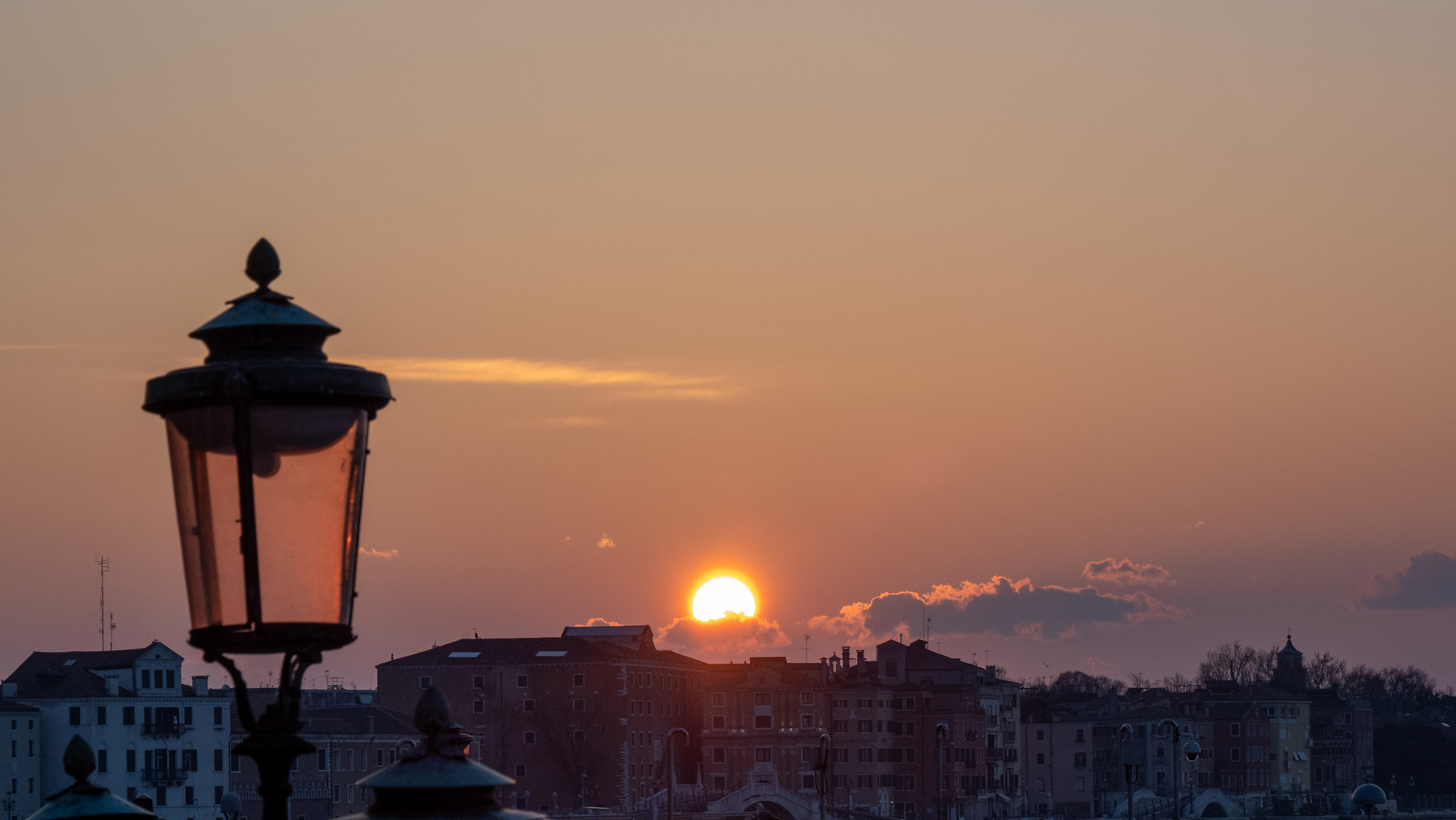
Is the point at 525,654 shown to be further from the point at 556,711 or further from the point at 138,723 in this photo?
the point at 138,723

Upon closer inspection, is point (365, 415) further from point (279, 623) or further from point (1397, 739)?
point (1397, 739)

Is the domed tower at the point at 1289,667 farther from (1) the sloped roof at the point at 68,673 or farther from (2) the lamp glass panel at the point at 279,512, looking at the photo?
(2) the lamp glass panel at the point at 279,512

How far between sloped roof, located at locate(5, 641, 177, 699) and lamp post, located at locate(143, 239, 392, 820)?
77.3 m

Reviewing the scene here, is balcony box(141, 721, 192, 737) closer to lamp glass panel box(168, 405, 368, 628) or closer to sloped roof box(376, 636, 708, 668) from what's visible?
sloped roof box(376, 636, 708, 668)

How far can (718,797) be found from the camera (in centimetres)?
9981

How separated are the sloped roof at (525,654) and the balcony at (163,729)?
84.0 feet

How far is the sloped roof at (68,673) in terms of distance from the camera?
78.3 metres

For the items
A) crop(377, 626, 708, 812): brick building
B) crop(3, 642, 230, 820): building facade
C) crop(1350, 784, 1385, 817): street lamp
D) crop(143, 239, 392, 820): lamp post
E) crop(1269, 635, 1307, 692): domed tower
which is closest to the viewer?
crop(143, 239, 392, 820): lamp post

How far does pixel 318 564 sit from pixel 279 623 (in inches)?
7.5

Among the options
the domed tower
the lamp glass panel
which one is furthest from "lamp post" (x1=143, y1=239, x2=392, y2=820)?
the domed tower

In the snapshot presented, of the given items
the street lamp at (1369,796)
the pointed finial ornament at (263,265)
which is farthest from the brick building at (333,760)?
the pointed finial ornament at (263,265)

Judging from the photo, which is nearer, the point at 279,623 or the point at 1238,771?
the point at 279,623

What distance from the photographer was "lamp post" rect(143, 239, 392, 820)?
5.26m

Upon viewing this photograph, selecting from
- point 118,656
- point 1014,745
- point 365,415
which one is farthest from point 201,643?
point 1014,745
